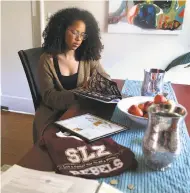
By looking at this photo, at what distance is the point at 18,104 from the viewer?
2930 mm

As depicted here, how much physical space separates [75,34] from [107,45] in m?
1.08

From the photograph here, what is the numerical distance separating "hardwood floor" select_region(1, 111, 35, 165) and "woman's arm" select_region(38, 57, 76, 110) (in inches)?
32.5

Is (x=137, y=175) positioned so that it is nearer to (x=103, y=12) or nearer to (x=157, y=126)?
(x=157, y=126)

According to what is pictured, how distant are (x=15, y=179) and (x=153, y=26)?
207cm

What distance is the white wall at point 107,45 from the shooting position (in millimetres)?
2410

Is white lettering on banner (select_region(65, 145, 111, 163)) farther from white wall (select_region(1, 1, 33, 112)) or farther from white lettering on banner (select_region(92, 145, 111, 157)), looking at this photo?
white wall (select_region(1, 1, 33, 112))

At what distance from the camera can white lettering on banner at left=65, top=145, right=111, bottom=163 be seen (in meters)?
0.70

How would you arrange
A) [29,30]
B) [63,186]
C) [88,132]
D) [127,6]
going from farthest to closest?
[29,30] → [127,6] → [88,132] → [63,186]

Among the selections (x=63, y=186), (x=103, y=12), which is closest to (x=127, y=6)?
(x=103, y=12)

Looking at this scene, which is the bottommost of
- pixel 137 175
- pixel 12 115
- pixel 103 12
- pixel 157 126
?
pixel 12 115

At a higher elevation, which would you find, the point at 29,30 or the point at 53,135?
the point at 29,30

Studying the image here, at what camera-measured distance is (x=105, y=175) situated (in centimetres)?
65

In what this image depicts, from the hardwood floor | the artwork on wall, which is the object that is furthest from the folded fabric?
the artwork on wall

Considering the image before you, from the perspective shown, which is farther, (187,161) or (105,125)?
(105,125)
